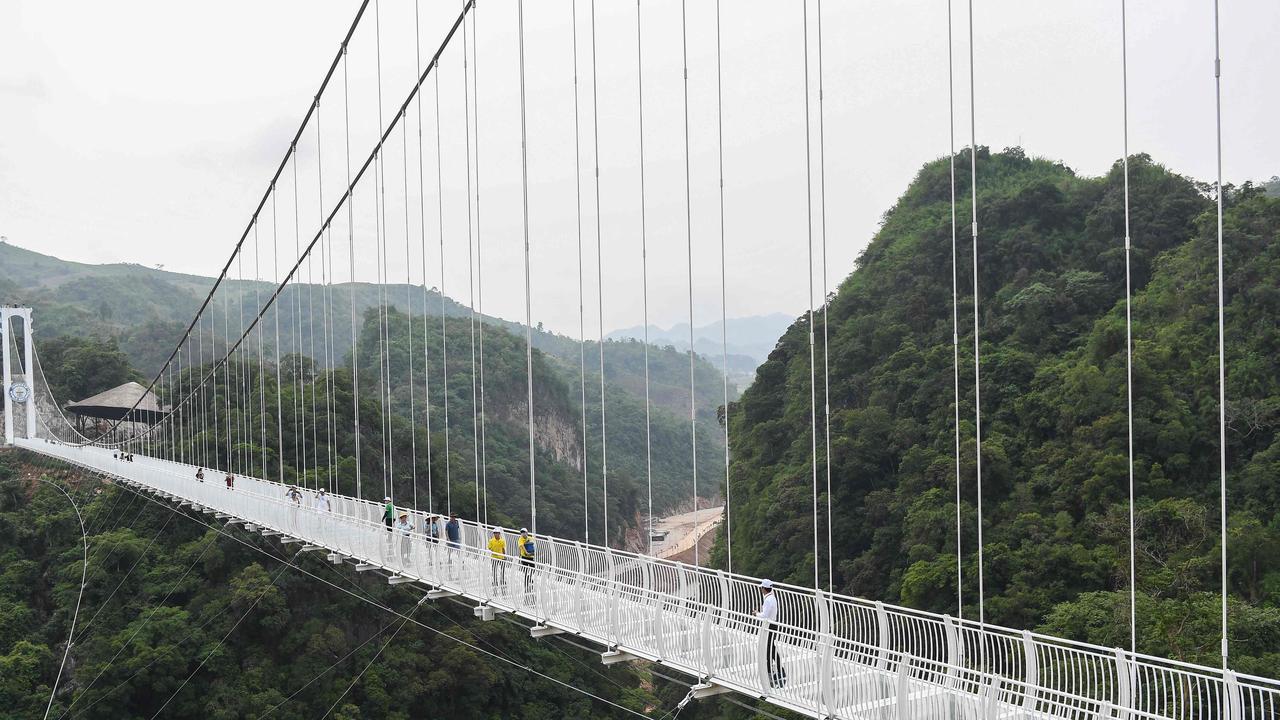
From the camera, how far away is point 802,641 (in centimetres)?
773

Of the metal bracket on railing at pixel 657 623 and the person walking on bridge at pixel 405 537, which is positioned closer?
the metal bracket on railing at pixel 657 623

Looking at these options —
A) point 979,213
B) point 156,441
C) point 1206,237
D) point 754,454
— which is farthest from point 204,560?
point 1206,237

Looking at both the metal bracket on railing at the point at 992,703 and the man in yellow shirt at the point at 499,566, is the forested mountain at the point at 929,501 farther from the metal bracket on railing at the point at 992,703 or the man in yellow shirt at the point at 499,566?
the metal bracket on railing at the point at 992,703

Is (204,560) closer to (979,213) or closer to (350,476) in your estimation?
(350,476)

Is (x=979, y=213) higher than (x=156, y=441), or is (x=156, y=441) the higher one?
(x=979, y=213)

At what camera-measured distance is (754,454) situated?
28703 mm

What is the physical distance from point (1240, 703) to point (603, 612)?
17.3ft

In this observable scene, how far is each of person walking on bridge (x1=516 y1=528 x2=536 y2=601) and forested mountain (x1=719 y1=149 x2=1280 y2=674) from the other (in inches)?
384

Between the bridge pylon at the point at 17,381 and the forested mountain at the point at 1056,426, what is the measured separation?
3532cm

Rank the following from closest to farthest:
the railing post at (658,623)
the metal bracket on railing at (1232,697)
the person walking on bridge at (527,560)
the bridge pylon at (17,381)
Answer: the metal bracket on railing at (1232,697)
the railing post at (658,623)
the person walking on bridge at (527,560)
the bridge pylon at (17,381)

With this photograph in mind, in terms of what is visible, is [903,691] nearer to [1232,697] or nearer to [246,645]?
[1232,697]

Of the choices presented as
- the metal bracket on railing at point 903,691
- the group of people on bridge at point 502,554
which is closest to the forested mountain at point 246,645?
the group of people on bridge at point 502,554

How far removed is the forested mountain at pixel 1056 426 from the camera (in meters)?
18.2

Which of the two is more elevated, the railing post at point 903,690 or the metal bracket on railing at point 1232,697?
the metal bracket on railing at point 1232,697
